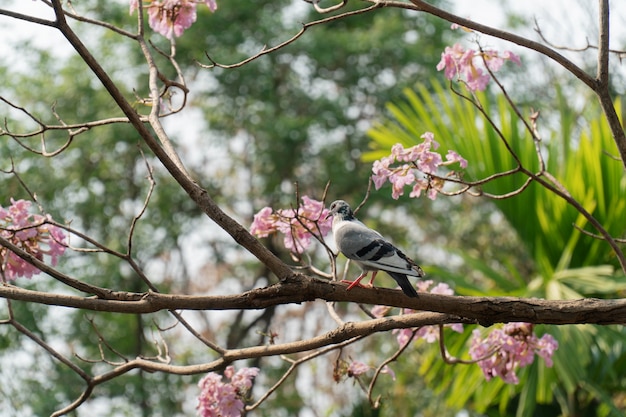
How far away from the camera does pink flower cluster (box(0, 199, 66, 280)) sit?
3.06 m

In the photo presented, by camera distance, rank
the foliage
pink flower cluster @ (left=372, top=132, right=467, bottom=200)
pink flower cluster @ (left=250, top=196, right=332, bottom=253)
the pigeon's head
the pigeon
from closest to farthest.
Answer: the pigeon < pink flower cluster @ (left=372, top=132, right=467, bottom=200) < the pigeon's head < pink flower cluster @ (left=250, top=196, right=332, bottom=253) < the foliage

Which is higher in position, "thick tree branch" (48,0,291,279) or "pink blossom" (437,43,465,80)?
"pink blossom" (437,43,465,80)

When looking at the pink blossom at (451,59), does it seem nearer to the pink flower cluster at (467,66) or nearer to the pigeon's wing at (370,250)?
the pink flower cluster at (467,66)

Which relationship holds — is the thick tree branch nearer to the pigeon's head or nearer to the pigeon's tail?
the pigeon's tail

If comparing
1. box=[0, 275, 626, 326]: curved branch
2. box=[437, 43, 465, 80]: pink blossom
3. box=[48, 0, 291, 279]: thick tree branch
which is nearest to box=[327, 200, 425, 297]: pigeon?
box=[0, 275, 626, 326]: curved branch

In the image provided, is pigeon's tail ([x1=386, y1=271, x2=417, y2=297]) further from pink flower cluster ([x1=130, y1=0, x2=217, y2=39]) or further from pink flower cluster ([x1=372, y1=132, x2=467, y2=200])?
pink flower cluster ([x1=130, y1=0, x2=217, y2=39])

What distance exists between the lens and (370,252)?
285cm

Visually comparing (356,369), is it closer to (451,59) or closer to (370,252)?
(370,252)

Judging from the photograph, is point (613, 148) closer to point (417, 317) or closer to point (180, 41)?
point (417, 317)

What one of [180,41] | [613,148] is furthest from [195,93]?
[613,148]

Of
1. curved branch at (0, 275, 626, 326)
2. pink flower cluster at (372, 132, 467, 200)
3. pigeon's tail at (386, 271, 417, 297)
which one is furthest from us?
pink flower cluster at (372, 132, 467, 200)

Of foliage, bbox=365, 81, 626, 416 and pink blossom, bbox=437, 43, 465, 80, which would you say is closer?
pink blossom, bbox=437, 43, 465, 80

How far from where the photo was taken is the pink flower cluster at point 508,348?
3.32 meters

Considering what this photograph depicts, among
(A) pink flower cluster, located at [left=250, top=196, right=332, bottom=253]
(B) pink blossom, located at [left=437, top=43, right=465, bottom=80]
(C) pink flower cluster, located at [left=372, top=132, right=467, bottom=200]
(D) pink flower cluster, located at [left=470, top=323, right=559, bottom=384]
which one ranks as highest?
(B) pink blossom, located at [left=437, top=43, right=465, bottom=80]
